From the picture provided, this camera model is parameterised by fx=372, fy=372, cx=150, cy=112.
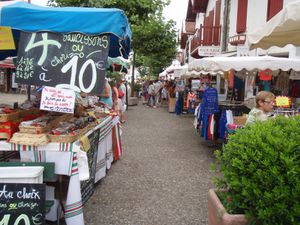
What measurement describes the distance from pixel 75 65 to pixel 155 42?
18150mm

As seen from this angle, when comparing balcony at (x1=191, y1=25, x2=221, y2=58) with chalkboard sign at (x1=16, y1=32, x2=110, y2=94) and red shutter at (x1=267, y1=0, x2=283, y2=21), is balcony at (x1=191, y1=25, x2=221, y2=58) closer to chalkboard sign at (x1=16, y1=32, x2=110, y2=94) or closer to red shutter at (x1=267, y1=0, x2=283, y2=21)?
red shutter at (x1=267, y1=0, x2=283, y2=21)

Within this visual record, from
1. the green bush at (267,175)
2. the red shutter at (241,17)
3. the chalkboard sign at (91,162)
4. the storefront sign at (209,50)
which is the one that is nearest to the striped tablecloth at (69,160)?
the chalkboard sign at (91,162)

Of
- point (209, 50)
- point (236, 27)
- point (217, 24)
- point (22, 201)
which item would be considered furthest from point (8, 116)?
point (217, 24)

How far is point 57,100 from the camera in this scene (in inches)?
155

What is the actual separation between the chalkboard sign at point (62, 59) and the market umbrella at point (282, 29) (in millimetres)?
1871

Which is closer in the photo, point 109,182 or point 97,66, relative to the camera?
point 97,66

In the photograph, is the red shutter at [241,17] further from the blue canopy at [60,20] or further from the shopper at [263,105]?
the blue canopy at [60,20]

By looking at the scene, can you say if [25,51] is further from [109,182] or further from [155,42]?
[155,42]

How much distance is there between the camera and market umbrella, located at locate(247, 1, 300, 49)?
385 centimetres

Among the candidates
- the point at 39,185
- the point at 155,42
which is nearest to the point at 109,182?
the point at 39,185

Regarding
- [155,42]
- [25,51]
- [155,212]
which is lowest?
[155,212]

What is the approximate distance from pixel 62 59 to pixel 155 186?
245cm

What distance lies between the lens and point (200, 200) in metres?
4.99

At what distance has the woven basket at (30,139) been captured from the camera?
12.3ft
